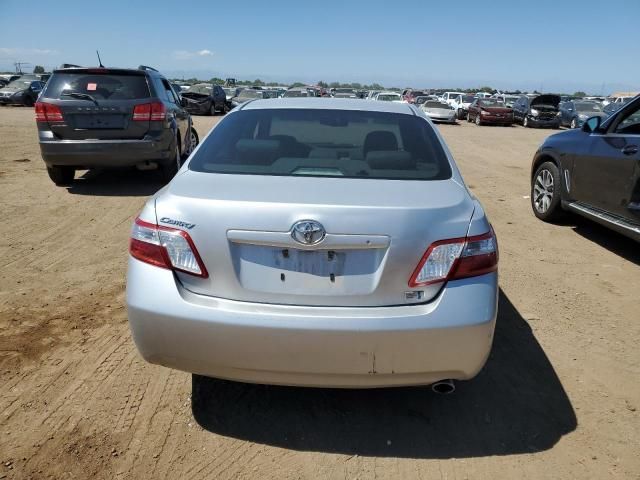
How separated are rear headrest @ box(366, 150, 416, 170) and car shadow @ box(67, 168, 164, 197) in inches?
217

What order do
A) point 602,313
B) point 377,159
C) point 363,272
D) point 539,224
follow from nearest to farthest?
point 363,272 < point 377,159 < point 602,313 < point 539,224

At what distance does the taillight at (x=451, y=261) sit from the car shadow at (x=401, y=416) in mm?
893

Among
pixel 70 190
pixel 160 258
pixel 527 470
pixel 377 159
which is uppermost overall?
pixel 377 159

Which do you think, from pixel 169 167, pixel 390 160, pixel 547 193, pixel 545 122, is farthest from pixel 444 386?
pixel 545 122

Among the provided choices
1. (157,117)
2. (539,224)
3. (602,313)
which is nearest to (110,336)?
(602,313)

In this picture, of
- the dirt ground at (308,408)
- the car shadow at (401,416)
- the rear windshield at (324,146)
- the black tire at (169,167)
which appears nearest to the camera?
the dirt ground at (308,408)

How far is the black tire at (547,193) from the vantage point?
649 cm

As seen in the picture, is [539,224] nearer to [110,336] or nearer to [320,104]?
[320,104]

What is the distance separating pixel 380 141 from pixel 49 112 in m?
5.83

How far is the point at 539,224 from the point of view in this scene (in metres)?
6.73

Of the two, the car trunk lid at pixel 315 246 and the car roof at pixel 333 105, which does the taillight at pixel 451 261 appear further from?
the car roof at pixel 333 105

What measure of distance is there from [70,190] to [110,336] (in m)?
5.14

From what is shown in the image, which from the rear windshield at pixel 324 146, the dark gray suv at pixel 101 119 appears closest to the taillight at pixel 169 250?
the rear windshield at pixel 324 146

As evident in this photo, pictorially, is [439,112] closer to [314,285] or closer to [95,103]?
[95,103]
